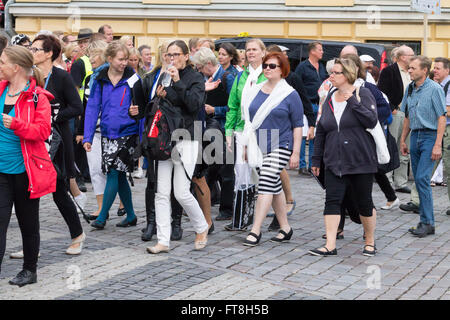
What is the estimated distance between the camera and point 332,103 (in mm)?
8070

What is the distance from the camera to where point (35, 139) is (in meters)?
6.57

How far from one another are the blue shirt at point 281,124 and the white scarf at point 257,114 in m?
0.04

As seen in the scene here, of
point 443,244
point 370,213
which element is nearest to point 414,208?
point 443,244

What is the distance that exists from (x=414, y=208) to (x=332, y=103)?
307 cm

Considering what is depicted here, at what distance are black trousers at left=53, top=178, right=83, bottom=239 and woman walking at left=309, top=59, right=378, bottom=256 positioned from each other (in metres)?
2.12

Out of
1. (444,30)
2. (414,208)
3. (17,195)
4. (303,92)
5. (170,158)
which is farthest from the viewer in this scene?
(444,30)

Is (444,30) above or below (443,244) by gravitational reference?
above

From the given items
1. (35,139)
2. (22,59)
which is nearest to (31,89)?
(22,59)

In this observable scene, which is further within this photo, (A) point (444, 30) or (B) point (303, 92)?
(A) point (444, 30)

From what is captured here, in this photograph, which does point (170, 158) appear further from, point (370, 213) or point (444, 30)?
point (444, 30)

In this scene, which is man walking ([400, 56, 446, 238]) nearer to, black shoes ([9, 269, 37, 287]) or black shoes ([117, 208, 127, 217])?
black shoes ([117, 208, 127, 217])

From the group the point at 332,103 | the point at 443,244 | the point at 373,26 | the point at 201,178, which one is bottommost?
the point at 443,244

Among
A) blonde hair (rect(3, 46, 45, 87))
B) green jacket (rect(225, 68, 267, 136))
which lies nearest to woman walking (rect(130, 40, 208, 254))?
green jacket (rect(225, 68, 267, 136))
